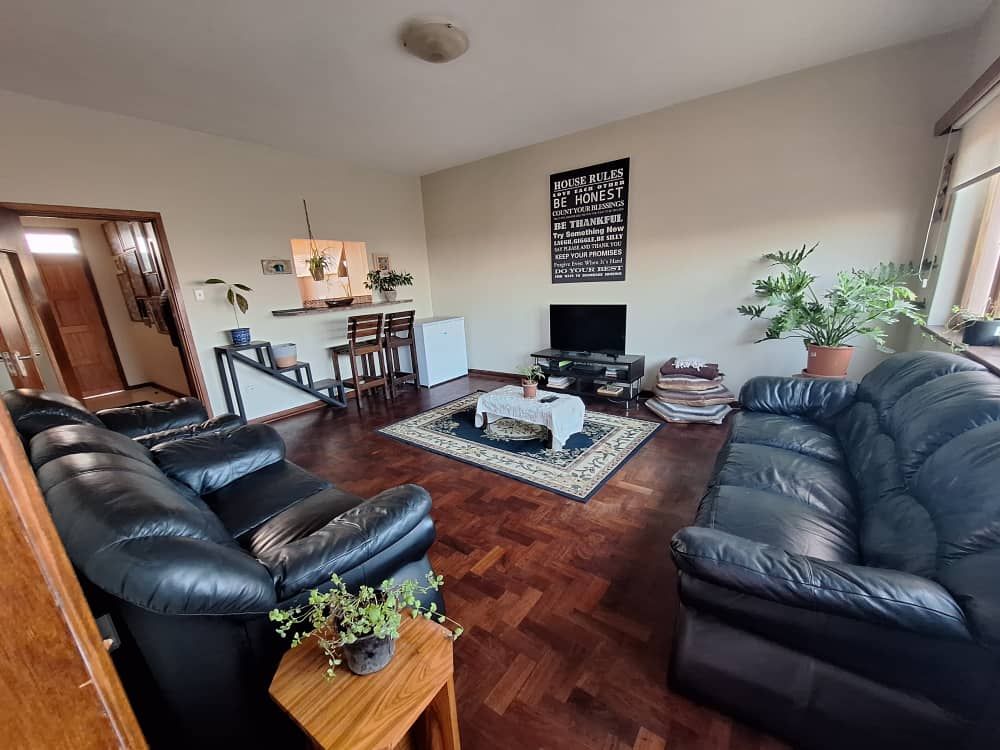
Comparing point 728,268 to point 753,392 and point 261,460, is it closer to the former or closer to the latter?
point 753,392

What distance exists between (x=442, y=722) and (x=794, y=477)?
1643 mm

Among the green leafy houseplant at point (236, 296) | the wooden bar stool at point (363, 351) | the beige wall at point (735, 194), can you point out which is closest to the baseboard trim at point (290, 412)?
the wooden bar stool at point (363, 351)

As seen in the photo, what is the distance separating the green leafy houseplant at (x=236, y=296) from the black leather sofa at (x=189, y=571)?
2361 mm

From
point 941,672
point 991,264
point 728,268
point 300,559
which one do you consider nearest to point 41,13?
point 300,559

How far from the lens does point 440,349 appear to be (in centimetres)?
505

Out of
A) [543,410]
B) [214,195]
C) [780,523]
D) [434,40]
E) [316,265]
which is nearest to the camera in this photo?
[780,523]

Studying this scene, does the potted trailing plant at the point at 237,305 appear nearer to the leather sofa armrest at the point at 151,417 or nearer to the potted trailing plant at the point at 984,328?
the leather sofa armrest at the point at 151,417

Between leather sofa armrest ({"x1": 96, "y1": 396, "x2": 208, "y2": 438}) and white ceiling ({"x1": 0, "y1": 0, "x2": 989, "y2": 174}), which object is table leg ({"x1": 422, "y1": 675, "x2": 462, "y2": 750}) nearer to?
leather sofa armrest ({"x1": 96, "y1": 396, "x2": 208, "y2": 438})

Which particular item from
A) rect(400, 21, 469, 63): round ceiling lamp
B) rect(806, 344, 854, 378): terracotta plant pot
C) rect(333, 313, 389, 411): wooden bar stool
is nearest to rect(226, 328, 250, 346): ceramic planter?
rect(333, 313, 389, 411): wooden bar stool

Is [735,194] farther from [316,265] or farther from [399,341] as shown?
[316,265]

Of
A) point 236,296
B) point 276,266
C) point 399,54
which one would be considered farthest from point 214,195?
point 399,54

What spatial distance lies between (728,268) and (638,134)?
59.9 inches

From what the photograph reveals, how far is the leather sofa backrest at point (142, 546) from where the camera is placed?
2.60 feet

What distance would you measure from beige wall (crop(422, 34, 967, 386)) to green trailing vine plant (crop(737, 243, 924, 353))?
0.51ft
